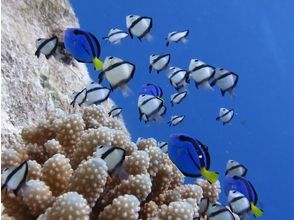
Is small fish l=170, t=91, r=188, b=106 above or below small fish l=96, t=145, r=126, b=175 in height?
above

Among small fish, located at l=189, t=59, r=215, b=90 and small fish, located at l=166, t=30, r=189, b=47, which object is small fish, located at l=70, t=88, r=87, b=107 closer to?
small fish, located at l=189, t=59, r=215, b=90

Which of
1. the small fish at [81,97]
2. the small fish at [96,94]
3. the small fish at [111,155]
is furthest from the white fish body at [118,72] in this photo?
the small fish at [111,155]

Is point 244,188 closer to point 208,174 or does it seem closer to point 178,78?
point 208,174

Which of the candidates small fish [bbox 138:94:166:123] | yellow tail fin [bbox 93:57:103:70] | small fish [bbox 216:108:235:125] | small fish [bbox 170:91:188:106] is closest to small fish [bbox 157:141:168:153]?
small fish [bbox 138:94:166:123]

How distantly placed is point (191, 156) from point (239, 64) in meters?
83.2

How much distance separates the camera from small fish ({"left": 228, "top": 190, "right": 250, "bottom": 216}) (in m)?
4.01

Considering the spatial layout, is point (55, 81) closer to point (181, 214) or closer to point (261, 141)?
point (181, 214)

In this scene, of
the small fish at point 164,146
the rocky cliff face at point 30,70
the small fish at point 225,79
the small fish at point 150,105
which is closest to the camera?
the rocky cliff face at point 30,70

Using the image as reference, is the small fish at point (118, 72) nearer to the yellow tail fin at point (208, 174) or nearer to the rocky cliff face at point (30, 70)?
the rocky cliff face at point (30, 70)

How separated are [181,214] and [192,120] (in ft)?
252

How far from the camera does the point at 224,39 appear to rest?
8481 cm

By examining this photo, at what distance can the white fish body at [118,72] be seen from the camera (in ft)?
13.8

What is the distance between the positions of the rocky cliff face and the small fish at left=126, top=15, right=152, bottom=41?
119 cm

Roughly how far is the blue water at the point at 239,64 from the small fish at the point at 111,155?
66.8 meters
